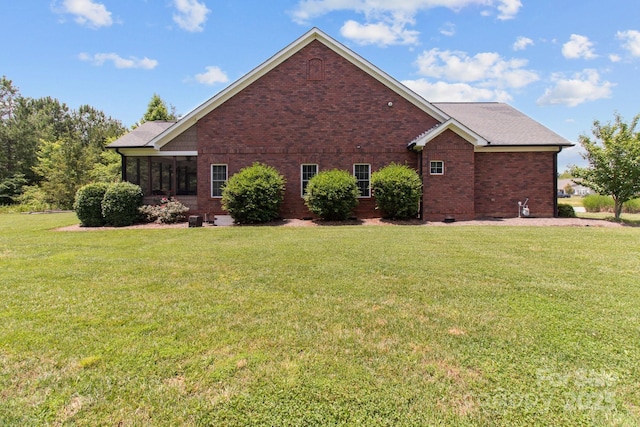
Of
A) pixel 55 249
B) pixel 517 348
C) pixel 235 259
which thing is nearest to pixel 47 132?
pixel 55 249

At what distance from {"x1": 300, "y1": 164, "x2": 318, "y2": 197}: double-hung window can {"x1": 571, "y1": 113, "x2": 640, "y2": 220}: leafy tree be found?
12.4 m

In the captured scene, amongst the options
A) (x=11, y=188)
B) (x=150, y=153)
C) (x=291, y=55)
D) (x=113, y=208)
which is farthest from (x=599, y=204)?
(x=11, y=188)

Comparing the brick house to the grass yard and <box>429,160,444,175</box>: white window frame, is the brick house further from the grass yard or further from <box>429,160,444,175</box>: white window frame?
the grass yard

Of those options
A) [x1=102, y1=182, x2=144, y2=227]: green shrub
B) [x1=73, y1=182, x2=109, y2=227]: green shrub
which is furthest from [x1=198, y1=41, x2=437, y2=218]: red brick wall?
[x1=73, y1=182, x2=109, y2=227]: green shrub

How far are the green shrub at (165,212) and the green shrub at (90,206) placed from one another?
5.30 feet

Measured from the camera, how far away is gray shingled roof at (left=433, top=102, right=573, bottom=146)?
1623 cm

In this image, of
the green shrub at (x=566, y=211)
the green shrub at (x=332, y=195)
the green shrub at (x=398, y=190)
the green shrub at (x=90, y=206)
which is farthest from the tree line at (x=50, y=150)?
the green shrub at (x=566, y=211)

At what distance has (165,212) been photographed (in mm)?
15203

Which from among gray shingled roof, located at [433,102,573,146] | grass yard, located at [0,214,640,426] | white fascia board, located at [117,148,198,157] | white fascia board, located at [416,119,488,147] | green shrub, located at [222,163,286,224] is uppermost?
gray shingled roof, located at [433,102,573,146]

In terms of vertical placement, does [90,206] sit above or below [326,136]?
below

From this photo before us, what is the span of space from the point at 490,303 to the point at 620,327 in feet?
4.31

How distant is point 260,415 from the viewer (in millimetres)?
2449

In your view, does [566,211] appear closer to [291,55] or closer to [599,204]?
[599,204]

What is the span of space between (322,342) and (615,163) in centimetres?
1754
